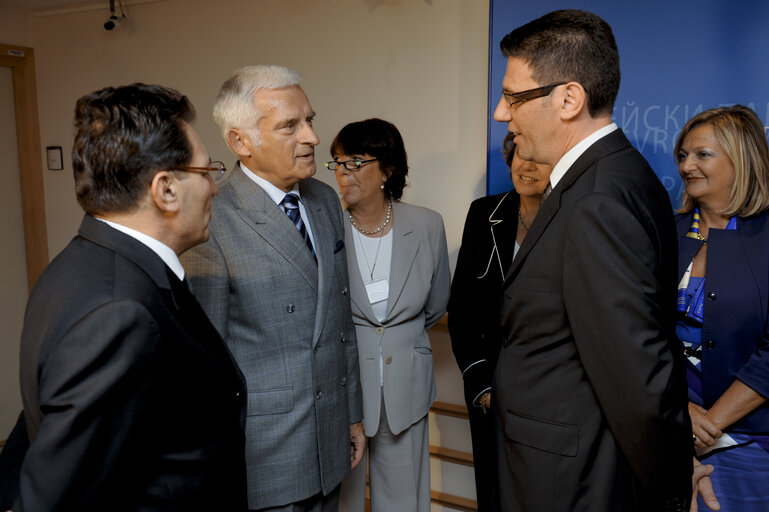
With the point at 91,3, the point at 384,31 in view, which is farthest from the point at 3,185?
the point at 384,31

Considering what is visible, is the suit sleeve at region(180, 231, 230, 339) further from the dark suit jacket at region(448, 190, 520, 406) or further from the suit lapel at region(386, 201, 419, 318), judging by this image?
the dark suit jacket at region(448, 190, 520, 406)

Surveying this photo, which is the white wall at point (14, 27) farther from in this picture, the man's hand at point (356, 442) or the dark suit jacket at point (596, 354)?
the dark suit jacket at point (596, 354)

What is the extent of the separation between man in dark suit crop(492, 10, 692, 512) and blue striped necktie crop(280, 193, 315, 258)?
657 millimetres

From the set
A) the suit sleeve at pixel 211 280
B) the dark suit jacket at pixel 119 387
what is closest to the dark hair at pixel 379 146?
the suit sleeve at pixel 211 280

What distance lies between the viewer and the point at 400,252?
2.18 meters

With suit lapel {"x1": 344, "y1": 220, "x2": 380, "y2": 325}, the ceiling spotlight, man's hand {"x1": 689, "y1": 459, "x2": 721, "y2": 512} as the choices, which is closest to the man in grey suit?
suit lapel {"x1": 344, "y1": 220, "x2": 380, "y2": 325}

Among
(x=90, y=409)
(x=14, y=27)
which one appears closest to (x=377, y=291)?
(x=90, y=409)

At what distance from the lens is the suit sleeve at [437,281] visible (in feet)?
7.52

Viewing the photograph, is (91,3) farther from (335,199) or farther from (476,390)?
(476,390)

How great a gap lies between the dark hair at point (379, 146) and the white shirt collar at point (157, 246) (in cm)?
118

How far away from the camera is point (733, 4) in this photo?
2.08m

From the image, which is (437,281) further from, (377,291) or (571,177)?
(571,177)

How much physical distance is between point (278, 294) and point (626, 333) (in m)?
0.91

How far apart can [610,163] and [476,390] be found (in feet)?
3.35
